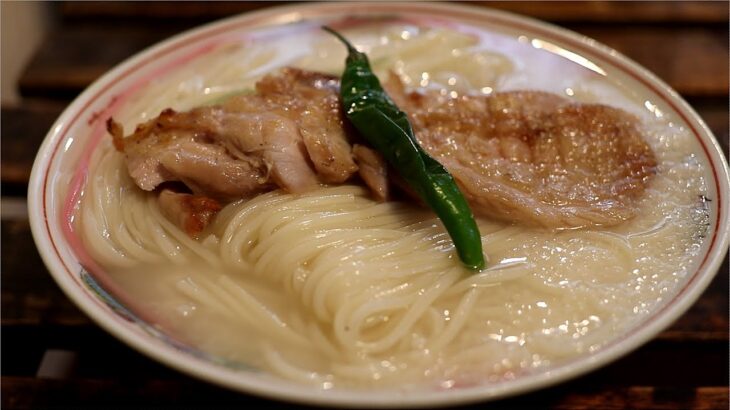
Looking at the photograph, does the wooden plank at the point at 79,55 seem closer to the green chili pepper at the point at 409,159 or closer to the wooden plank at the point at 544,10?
the wooden plank at the point at 544,10

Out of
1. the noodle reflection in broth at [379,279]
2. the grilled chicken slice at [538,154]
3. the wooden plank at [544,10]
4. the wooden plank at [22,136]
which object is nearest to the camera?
the noodle reflection in broth at [379,279]

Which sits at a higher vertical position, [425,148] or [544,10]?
[544,10]

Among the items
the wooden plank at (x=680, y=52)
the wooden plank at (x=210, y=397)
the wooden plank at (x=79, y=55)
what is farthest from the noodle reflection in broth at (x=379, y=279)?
the wooden plank at (x=79, y=55)

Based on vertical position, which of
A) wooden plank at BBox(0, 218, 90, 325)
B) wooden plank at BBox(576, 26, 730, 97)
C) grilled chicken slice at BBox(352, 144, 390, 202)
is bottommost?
wooden plank at BBox(0, 218, 90, 325)

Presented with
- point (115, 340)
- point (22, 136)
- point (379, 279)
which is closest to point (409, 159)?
point (379, 279)

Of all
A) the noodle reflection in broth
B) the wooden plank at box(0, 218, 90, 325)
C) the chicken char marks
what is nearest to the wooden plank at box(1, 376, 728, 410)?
the wooden plank at box(0, 218, 90, 325)

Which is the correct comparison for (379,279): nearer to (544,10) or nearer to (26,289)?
(26,289)

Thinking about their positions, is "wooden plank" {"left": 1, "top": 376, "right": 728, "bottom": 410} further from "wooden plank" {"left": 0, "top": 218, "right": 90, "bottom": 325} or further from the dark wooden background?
"wooden plank" {"left": 0, "top": 218, "right": 90, "bottom": 325}

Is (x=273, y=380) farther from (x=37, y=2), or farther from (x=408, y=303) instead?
(x=37, y=2)
